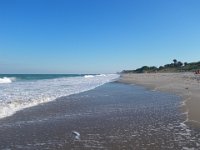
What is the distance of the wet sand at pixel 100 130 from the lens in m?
8.06

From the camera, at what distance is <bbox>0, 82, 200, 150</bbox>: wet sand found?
8.06 meters

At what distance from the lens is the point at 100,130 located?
9828 millimetres

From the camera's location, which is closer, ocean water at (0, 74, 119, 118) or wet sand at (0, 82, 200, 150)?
wet sand at (0, 82, 200, 150)

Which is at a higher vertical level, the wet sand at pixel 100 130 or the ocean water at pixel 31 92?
the ocean water at pixel 31 92

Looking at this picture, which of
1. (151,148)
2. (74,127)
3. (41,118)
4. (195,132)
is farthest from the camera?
(41,118)

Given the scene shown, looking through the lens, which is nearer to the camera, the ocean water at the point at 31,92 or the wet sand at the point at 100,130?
the wet sand at the point at 100,130

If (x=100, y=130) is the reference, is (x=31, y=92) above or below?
above

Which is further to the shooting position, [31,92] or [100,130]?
[31,92]

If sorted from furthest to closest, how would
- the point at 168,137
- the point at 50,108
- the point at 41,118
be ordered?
the point at 50,108, the point at 41,118, the point at 168,137

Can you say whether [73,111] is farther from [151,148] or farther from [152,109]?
[151,148]

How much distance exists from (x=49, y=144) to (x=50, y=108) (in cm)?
711

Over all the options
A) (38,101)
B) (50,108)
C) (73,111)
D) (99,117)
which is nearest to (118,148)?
(99,117)

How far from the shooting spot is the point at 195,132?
941 centimetres

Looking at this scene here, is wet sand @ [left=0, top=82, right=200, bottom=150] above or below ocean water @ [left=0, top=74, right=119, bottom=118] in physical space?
below
